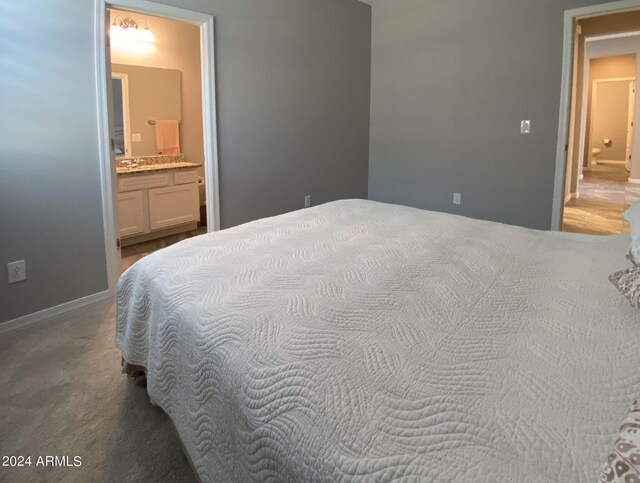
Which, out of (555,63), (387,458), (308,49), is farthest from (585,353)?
(308,49)

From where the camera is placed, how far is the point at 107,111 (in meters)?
2.89

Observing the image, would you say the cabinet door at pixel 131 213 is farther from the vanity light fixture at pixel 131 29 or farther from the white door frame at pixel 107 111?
the vanity light fixture at pixel 131 29

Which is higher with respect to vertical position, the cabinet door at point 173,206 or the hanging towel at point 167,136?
the hanging towel at point 167,136

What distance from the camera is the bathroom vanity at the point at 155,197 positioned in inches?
167

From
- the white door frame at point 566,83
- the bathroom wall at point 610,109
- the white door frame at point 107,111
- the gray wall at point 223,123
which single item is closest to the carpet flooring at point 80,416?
the gray wall at point 223,123

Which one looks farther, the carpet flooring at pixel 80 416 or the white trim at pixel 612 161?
the white trim at pixel 612 161

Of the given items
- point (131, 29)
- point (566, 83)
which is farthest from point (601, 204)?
point (131, 29)

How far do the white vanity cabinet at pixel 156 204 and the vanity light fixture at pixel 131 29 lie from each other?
141 cm

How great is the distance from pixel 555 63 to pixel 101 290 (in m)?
3.99

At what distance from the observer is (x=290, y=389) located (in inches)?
36.4

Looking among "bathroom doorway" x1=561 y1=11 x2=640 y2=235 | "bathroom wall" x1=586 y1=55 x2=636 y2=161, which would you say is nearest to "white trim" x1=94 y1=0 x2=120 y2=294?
"bathroom doorway" x1=561 y1=11 x2=640 y2=235

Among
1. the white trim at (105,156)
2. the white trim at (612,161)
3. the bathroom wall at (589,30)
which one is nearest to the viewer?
the white trim at (105,156)

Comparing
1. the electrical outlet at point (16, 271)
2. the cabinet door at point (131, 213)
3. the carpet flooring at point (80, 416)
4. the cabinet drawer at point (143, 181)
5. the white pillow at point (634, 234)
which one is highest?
the cabinet drawer at point (143, 181)

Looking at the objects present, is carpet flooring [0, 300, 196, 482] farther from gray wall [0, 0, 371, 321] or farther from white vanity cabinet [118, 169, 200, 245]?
white vanity cabinet [118, 169, 200, 245]
